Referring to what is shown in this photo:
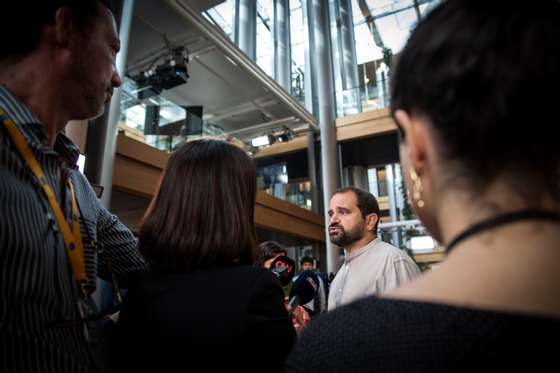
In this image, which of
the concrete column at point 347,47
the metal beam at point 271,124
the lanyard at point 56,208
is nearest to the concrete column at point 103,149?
the lanyard at point 56,208

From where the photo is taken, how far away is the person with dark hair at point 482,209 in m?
0.47

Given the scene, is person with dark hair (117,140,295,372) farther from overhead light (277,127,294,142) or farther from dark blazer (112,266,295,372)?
overhead light (277,127,294,142)

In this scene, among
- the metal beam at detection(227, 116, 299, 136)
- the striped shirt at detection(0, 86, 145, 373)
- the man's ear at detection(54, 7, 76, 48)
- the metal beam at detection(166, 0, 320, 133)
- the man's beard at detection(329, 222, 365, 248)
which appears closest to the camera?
the striped shirt at detection(0, 86, 145, 373)

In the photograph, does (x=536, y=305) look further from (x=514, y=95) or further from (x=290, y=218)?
(x=290, y=218)

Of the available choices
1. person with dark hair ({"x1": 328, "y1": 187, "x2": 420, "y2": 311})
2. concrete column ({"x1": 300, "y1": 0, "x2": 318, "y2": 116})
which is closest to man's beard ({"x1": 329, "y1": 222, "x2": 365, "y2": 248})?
person with dark hair ({"x1": 328, "y1": 187, "x2": 420, "y2": 311})

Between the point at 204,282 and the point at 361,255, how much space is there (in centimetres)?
241

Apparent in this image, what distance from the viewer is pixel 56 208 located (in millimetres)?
891

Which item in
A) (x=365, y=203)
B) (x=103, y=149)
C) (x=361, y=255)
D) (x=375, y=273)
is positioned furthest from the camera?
(x=103, y=149)

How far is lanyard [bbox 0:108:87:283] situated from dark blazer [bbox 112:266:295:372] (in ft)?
0.49

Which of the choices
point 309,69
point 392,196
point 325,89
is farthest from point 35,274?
point 309,69

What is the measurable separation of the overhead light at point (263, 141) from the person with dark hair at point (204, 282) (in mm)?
9767

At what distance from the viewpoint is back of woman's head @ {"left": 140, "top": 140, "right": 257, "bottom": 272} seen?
0.98 meters

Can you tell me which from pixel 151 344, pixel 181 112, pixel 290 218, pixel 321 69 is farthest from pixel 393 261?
pixel 321 69

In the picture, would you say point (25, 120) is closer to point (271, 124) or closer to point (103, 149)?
point (103, 149)
